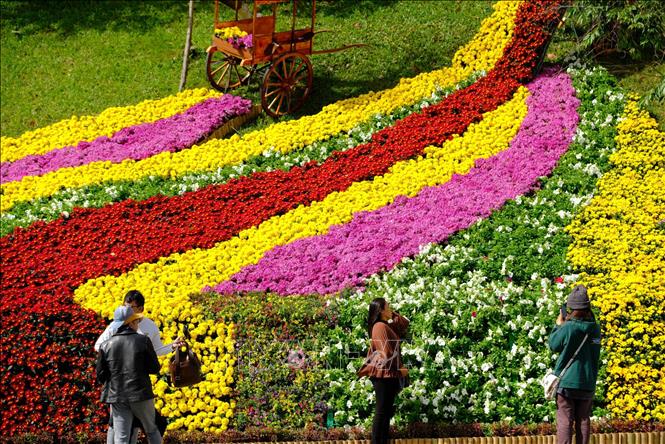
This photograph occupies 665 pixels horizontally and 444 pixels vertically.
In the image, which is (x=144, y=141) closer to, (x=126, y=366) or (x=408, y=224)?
(x=408, y=224)

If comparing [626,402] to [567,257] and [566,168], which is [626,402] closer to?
[567,257]

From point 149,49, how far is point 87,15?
2.42 metres

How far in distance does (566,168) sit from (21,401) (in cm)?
772

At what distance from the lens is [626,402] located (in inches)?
409

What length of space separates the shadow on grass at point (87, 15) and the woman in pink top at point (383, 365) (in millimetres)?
13383

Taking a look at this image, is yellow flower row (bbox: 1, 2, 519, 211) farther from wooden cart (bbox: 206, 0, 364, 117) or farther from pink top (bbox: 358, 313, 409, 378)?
pink top (bbox: 358, 313, 409, 378)

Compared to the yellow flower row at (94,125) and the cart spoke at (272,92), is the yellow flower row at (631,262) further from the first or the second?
→ the yellow flower row at (94,125)

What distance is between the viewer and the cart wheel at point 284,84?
17.0 metres

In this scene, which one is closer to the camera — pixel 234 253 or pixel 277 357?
pixel 277 357

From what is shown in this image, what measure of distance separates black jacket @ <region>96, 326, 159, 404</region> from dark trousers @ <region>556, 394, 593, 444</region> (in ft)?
11.8

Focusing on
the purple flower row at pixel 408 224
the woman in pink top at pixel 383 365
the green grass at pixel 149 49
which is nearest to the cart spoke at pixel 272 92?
the green grass at pixel 149 49

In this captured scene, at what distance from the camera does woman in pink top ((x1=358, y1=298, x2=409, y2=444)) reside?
373 inches

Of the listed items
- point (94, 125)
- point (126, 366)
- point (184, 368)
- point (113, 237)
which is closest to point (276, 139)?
point (113, 237)

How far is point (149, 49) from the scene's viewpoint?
2069 cm
